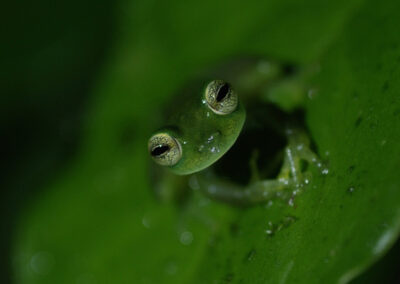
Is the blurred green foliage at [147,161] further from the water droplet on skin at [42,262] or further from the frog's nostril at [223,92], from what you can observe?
the frog's nostril at [223,92]

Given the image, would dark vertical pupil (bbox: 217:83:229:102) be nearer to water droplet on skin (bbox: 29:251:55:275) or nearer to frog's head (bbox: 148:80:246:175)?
frog's head (bbox: 148:80:246:175)

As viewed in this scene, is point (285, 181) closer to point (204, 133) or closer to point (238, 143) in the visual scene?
point (204, 133)

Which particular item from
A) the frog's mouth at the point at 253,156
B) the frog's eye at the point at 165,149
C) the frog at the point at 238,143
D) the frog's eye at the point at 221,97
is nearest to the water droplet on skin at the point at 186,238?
the frog at the point at 238,143

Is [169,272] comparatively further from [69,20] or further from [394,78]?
[69,20]

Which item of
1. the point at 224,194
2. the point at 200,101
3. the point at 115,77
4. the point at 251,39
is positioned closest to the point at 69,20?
the point at 115,77

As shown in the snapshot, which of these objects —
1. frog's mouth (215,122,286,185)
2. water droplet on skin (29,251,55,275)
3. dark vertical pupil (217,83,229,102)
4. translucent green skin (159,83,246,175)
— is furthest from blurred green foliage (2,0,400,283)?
dark vertical pupil (217,83,229,102)

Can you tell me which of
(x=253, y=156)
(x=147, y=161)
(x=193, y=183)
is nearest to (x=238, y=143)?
(x=253, y=156)
